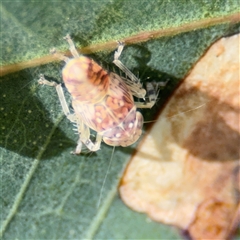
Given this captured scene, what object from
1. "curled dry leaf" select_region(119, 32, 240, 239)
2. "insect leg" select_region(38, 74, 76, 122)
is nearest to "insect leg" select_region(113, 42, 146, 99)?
"curled dry leaf" select_region(119, 32, 240, 239)

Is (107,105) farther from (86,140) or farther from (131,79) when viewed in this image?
(86,140)

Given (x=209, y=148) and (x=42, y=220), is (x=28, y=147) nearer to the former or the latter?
(x=42, y=220)

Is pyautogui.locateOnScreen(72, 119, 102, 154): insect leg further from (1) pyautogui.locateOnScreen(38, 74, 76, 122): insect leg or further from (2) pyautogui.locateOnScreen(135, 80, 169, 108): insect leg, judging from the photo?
(2) pyautogui.locateOnScreen(135, 80, 169, 108): insect leg

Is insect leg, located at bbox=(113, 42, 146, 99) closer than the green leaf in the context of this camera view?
No

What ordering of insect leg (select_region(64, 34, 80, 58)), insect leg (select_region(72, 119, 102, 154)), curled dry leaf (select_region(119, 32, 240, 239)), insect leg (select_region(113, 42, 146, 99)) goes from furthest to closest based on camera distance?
insect leg (select_region(72, 119, 102, 154))
curled dry leaf (select_region(119, 32, 240, 239))
insect leg (select_region(113, 42, 146, 99))
insect leg (select_region(64, 34, 80, 58))

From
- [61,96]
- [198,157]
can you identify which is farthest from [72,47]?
[198,157]

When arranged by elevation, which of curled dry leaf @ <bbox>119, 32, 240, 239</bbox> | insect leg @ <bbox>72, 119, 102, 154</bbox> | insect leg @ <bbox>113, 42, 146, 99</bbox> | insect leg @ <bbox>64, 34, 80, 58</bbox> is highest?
insect leg @ <bbox>64, 34, 80, 58</bbox>
